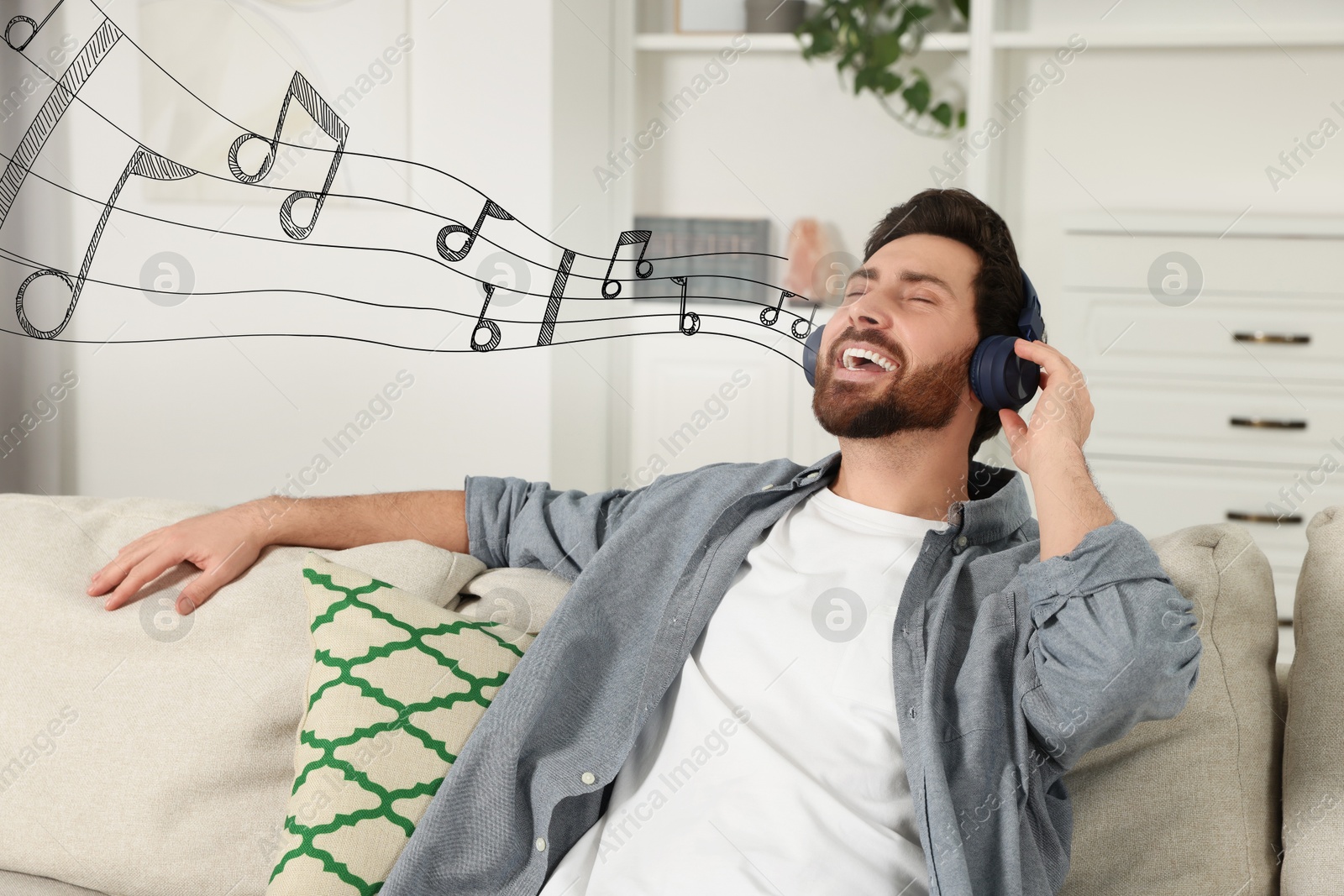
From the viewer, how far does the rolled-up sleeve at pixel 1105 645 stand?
3.62ft

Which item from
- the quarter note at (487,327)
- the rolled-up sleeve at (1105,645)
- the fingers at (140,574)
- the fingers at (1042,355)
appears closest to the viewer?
the rolled-up sleeve at (1105,645)

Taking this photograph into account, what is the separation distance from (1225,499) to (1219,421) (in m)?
0.21

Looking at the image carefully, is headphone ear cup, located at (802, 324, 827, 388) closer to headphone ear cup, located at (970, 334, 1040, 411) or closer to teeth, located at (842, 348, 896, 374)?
teeth, located at (842, 348, 896, 374)

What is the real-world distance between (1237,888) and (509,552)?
970 mm

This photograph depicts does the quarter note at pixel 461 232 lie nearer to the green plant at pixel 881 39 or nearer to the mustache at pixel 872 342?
the green plant at pixel 881 39

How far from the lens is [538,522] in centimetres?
157

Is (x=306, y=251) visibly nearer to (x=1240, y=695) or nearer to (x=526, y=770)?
(x=526, y=770)

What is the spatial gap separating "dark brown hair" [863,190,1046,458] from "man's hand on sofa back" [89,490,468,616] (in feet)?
2.44

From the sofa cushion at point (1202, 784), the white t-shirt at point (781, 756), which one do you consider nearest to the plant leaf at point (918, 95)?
the white t-shirt at point (781, 756)

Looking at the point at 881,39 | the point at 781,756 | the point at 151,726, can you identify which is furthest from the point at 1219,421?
the point at 151,726

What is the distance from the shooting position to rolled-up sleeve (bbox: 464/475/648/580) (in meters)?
1.56

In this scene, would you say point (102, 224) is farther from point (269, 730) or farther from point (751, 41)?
point (269, 730)

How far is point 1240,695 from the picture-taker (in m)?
1.27

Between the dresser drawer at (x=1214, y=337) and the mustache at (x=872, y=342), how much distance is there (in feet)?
5.94
